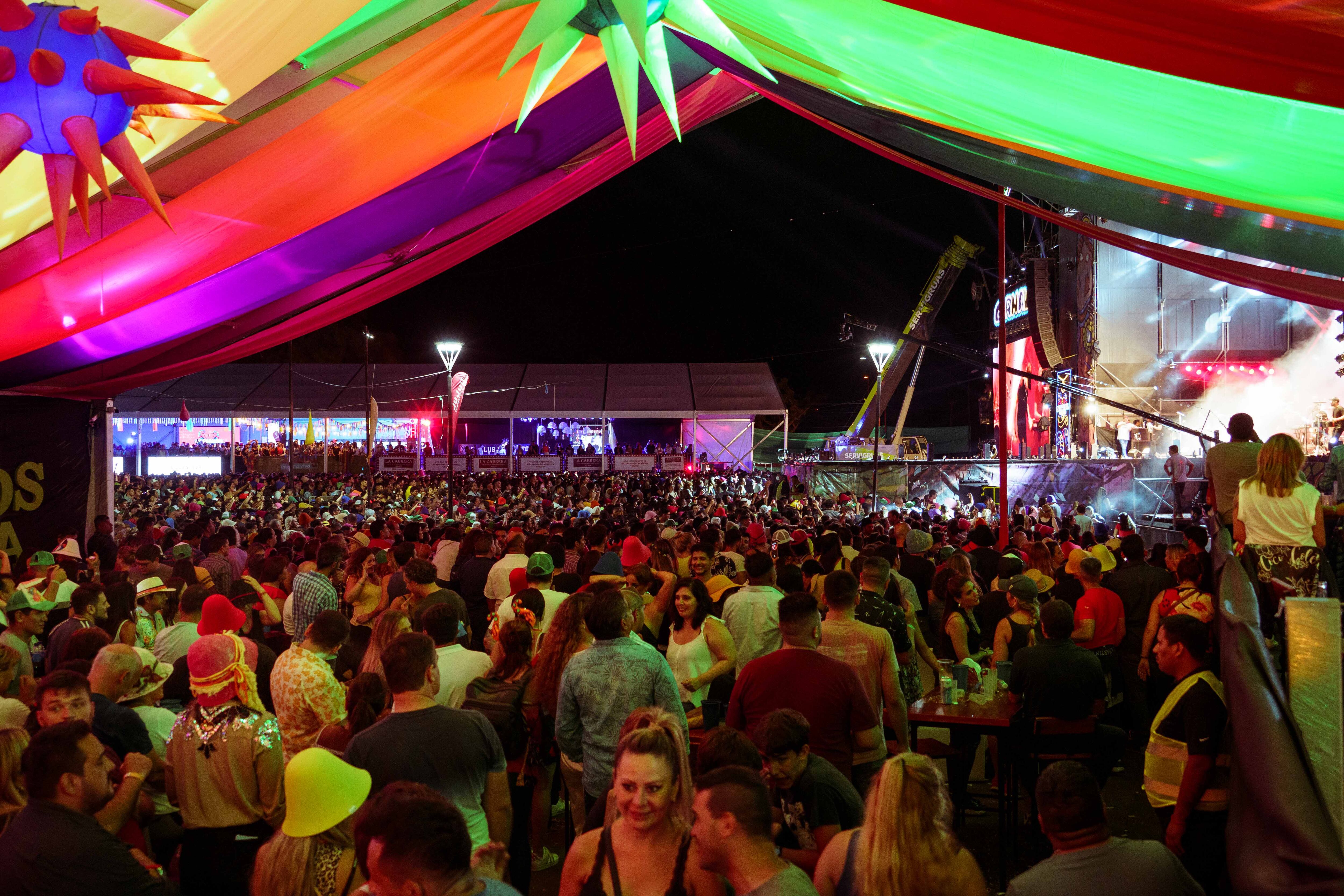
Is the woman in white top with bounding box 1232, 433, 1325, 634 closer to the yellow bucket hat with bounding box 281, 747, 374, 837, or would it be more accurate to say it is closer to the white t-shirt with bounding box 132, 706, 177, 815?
the yellow bucket hat with bounding box 281, 747, 374, 837

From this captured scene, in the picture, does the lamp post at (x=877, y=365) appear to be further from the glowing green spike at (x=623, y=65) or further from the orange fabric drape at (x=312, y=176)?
the glowing green spike at (x=623, y=65)

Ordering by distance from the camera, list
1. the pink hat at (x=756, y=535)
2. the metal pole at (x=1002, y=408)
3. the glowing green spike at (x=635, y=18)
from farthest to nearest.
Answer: the pink hat at (x=756, y=535) → the metal pole at (x=1002, y=408) → the glowing green spike at (x=635, y=18)

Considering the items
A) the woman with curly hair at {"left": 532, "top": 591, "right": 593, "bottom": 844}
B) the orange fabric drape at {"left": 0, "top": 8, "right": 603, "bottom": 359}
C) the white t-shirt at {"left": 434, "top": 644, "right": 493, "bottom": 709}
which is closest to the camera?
the white t-shirt at {"left": 434, "top": 644, "right": 493, "bottom": 709}

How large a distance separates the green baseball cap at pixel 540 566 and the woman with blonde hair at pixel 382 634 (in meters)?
1.22

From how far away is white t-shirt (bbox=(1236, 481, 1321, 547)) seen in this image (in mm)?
4621

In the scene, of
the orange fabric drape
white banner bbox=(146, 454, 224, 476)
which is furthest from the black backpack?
white banner bbox=(146, 454, 224, 476)

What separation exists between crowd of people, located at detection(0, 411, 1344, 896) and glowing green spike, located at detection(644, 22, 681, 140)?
2.04 m

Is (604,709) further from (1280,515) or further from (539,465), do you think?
(539,465)

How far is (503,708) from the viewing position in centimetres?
425

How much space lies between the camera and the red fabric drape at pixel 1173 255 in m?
4.40

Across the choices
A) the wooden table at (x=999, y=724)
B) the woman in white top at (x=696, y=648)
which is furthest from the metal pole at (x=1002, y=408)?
the woman in white top at (x=696, y=648)

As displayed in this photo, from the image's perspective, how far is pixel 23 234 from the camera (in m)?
6.18

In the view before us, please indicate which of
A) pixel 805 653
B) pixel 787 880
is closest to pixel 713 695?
pixel 805 653

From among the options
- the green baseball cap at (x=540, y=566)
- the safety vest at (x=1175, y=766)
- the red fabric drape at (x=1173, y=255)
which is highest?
the red fabric drape at (x=1173, y=255)
